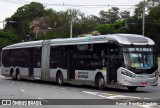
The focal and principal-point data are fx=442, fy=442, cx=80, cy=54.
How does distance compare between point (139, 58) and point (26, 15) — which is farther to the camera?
point (26, 15)

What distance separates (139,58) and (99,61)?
2.70 m

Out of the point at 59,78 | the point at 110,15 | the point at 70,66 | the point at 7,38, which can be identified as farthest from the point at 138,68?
the point at 110,15

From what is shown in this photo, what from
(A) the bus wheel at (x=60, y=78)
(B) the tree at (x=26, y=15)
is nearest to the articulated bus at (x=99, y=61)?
(A) the bus wheel at (x=60, y=78)

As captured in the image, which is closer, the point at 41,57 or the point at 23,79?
the point at 41,57

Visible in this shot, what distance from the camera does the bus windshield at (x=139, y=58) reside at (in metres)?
23.0

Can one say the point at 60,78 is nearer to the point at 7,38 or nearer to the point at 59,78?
the point at 59,78

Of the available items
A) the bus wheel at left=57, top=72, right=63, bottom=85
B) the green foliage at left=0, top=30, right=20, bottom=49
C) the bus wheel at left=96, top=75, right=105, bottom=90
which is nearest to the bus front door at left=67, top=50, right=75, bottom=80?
the bus wheel at left=57, top=72, right=63, bottom=85

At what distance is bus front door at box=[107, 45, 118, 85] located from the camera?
23609 millimetres

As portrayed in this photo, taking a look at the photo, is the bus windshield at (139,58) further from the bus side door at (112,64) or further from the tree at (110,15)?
the tree at (110,15)

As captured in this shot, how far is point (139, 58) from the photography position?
23.3m

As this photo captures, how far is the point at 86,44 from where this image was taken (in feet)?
87.6

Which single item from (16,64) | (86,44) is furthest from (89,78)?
(16,64)

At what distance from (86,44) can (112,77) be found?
12.1ft

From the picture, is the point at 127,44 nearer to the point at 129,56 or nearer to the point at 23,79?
the point at 129,56
